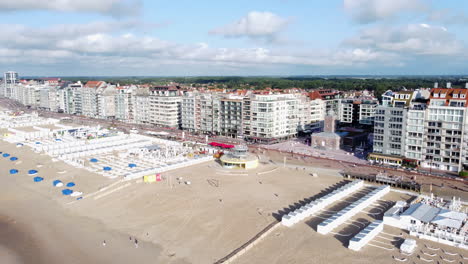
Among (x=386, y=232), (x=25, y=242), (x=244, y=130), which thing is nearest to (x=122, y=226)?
(x=25, y=242)

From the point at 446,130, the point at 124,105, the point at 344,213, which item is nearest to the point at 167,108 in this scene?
the point at 124,105

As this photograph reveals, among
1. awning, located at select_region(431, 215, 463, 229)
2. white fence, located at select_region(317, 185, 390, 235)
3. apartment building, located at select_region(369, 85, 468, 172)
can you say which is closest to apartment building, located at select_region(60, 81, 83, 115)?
apartment building, located at select_region(369, 85, 468, 172)

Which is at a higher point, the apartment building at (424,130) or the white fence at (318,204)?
the apartment building at (424,130)

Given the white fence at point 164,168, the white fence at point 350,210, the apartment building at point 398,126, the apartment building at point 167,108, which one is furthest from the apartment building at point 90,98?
the white fence at point 350,210

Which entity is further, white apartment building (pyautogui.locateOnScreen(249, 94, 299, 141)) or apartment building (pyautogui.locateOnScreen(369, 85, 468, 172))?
white apartment building (pyautogui.locateOnScreen(249, 94, 299, 141))

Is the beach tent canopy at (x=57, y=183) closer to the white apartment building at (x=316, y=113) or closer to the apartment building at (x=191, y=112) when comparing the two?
the apartment building at (x=191, y=112)

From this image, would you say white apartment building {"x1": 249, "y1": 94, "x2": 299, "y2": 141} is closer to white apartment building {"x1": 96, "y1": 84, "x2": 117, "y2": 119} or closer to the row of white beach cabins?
the row of white beach cabins

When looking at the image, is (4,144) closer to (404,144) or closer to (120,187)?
(120,187)
